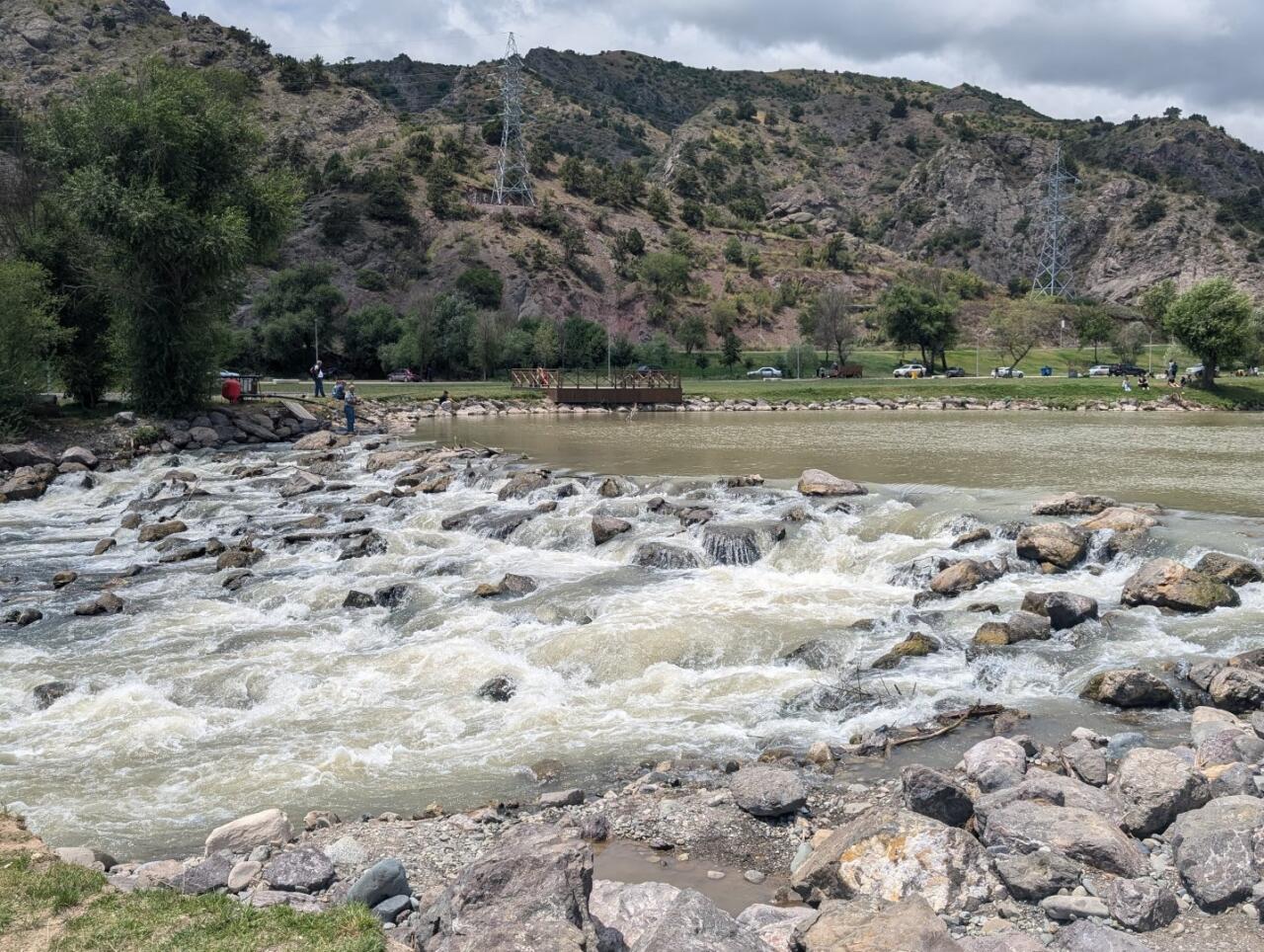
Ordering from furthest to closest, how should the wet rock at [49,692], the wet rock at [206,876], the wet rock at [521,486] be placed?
the wet rock at [521,486], the wet rock at [49,692], the wet rock at [206,876]

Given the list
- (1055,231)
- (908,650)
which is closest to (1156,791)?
(908,650)

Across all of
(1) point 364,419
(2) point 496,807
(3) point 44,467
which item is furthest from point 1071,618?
(1) point 364,419

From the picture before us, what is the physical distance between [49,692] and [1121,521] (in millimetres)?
18722

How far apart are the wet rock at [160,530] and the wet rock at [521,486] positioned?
26.7 feet

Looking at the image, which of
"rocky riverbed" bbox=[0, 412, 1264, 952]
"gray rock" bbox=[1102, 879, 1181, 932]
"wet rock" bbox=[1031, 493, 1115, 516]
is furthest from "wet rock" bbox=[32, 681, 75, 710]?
"wet rock" bbox=[1031, 493, 1115, 516]

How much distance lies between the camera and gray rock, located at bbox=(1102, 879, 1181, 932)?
22.7 ft

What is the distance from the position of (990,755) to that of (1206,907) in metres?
2.89

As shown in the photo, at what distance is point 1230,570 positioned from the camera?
17.0 m

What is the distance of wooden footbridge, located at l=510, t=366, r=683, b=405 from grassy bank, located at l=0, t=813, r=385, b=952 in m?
56.6

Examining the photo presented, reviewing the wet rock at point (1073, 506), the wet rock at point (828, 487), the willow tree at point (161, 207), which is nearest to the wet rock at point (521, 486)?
the wet rock at point (828, 487)

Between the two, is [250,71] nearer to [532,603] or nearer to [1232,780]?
[532,603]

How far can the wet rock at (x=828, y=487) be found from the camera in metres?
24.8

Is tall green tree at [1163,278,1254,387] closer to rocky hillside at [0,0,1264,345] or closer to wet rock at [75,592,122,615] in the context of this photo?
rocky hillside at [0,0,1264,345]

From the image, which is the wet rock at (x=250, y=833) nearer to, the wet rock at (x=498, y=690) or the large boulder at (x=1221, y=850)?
the wet rock at (x=498, y=690)
